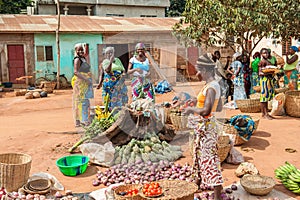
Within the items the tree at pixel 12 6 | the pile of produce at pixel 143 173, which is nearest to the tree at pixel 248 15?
the pile of produce at pixel 143 173

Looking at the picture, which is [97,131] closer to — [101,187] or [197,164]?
[101,187]

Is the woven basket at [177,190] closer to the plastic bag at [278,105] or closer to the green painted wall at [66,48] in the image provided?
the plastic bag at [278,105]

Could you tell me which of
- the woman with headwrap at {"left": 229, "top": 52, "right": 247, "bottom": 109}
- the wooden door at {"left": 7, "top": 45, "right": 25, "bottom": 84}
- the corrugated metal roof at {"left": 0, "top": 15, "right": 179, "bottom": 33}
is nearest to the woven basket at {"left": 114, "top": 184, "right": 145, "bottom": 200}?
the woman with headwrap at {"left": 229, "top": 52, "right": 247, "bottom": 109}

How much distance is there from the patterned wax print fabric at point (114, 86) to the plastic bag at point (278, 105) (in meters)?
3.37

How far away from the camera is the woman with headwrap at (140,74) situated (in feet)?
20.1

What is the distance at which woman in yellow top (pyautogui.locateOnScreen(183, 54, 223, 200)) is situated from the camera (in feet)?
11.9

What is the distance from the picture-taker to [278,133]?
6.41m

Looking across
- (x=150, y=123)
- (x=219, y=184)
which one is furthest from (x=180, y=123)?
(x=219, y=184)

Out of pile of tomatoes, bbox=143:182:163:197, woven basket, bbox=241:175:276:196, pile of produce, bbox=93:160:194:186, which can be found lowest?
pile of produce, bbox=93:160:194:186

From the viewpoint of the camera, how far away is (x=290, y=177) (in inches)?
160

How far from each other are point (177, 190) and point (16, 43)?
42.2ft

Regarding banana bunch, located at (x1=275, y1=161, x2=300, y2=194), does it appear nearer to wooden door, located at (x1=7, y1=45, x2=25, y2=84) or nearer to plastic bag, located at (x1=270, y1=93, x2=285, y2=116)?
plastic bag, located at (x1=270, y1=93, x2=285, y2=116)

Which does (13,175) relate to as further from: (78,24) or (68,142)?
(78,24)

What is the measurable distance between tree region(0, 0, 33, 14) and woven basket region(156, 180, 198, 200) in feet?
61.4
